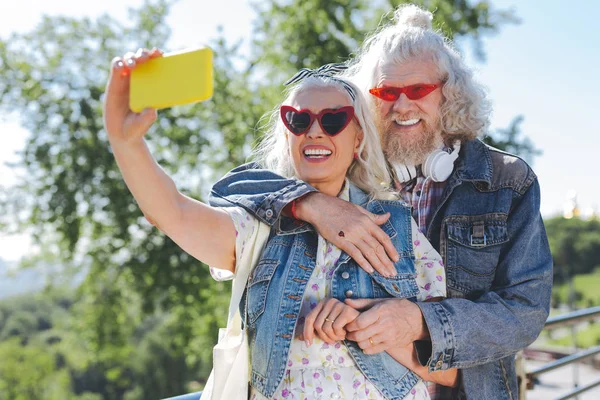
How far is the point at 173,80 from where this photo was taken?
1.28 meters

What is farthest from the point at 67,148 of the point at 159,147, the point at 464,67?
the point at 464,67

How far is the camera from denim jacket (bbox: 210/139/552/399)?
1930 mm

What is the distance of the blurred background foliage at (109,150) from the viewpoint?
12844mm

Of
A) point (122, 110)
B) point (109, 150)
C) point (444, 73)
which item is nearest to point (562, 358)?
point (444, 73)

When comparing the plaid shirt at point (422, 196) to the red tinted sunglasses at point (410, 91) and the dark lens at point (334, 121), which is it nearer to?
the red tinted sunglasses at point (410, 91)

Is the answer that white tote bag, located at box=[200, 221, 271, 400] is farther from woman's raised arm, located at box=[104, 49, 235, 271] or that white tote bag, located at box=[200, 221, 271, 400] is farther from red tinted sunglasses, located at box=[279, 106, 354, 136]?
red tinted sunglasses, located at box=[279, 106, 354, 136]

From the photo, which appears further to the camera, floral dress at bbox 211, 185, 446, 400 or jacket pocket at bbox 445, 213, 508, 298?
jacket pocket at bbox 445, 213, 508, 298

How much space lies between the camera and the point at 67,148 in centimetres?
1301

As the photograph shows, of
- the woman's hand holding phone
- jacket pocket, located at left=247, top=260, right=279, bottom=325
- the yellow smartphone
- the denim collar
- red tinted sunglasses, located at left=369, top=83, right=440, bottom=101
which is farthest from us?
red tinted sunglasses, located at left=369, top=83, right=440, bottom=101

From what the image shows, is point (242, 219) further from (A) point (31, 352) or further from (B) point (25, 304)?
(B) point (25, 304)

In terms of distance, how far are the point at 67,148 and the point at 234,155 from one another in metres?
3.52

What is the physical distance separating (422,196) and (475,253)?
33cm

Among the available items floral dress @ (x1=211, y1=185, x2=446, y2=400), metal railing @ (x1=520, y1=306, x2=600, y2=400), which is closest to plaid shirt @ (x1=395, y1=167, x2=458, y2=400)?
floral dress @ (x1=211, y1=185, x2=446, y2=400)

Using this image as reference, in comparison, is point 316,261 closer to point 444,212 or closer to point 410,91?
point 444,212
